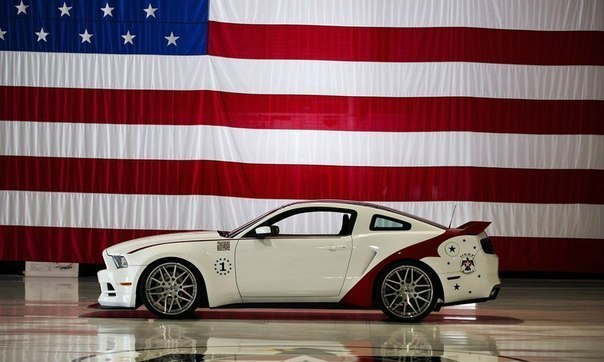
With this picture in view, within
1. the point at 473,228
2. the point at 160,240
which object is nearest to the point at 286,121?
the point at 160,240

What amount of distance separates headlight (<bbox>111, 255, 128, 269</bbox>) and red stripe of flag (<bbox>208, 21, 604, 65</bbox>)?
5.97m

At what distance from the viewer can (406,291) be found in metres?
9.95

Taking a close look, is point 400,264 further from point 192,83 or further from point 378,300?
point 192,83

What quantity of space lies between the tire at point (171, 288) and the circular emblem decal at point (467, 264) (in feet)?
8.55

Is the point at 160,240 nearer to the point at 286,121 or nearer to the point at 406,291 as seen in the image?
the point at 406,291

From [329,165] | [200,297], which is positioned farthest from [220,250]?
[329,165]

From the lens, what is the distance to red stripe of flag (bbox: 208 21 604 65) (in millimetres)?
15383

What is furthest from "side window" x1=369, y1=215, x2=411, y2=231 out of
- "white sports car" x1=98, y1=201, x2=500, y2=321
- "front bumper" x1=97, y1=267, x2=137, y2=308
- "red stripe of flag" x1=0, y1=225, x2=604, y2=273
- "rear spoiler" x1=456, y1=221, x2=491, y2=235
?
"red stripe of flag" x1=0, y1=225, x2=604, y2=273

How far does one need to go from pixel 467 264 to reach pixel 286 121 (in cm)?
596

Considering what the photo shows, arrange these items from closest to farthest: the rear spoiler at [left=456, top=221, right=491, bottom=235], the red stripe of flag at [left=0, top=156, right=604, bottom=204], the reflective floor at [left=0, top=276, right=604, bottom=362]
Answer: the reflective floor at [left=0, top=276, right=604, bottom=362] → the rear spoiler at [left=456, top=221, right=491, bottom=235] → the red stripe of flag at [left=0, top=156, right=604, bottom=204]

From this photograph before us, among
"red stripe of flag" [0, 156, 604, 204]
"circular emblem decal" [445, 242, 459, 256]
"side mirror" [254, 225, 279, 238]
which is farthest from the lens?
"red stripe of flag" [0, 156, 604, 204]

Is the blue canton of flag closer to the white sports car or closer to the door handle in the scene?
the white sports car

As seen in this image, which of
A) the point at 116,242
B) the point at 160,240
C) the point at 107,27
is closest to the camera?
the point at 160,240

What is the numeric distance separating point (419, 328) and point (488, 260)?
1.09 meters
